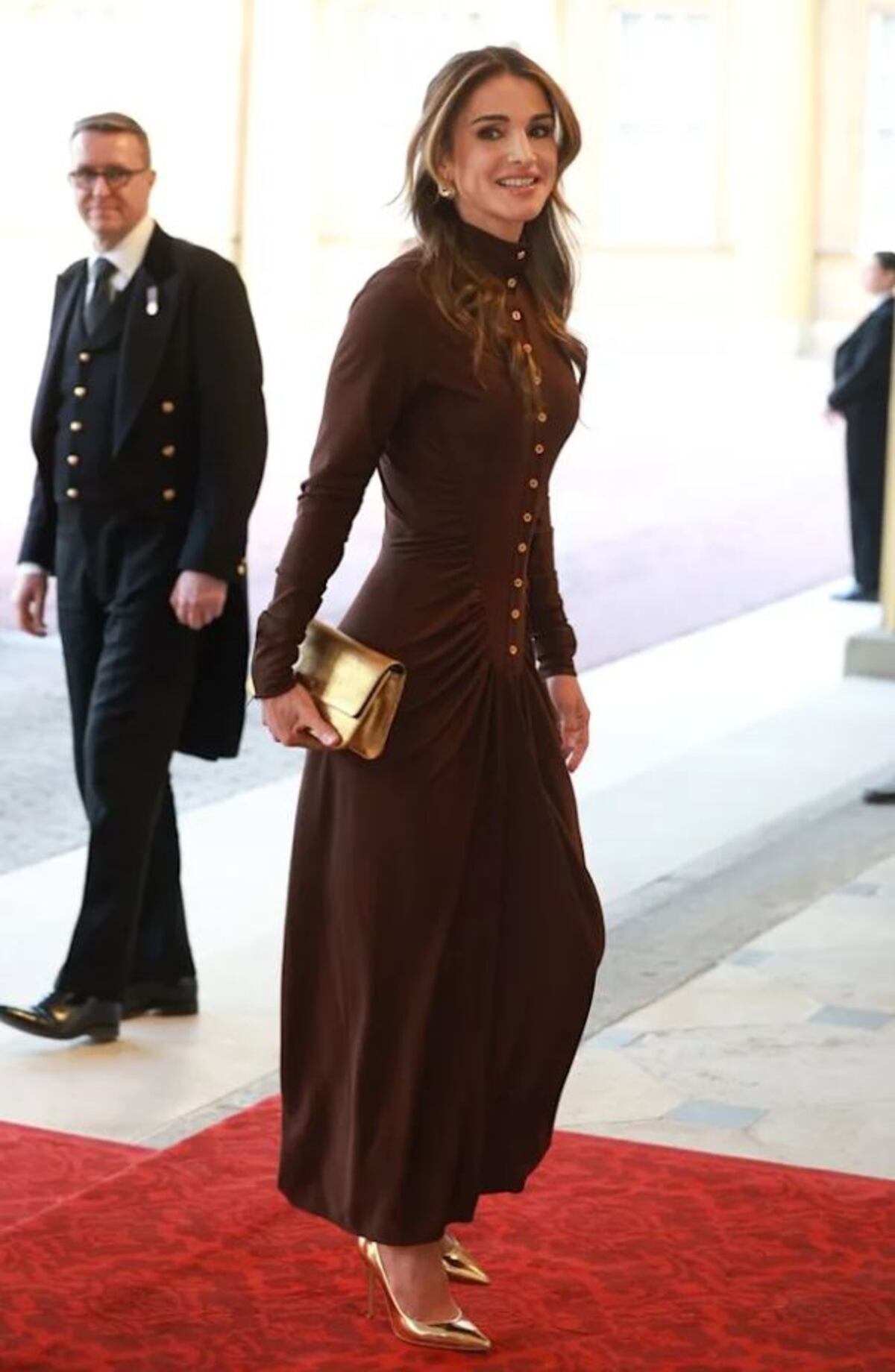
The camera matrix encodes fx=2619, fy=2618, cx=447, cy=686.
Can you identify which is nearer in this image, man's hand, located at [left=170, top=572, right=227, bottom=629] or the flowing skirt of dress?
the flowing skirt of dress

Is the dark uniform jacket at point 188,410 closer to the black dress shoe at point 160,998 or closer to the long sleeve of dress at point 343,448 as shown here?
the black dress shoe at point 160,998

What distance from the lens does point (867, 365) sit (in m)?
11.9

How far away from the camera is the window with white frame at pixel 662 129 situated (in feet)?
91.3

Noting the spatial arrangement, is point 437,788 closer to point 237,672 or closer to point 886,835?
point 237,672

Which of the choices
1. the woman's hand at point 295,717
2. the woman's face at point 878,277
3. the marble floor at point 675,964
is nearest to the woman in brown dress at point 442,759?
the woman's hand at point 295,717

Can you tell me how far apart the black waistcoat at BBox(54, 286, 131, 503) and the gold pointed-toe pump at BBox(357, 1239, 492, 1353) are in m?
1.92

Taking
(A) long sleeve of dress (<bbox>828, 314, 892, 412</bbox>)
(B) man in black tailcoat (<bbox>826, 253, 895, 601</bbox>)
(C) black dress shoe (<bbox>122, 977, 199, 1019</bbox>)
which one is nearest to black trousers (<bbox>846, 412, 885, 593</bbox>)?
(B) man in black tailcoat (<bbox>826, 253, 895, 601</bbox>)

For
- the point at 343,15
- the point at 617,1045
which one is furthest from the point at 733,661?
the point at 343,15

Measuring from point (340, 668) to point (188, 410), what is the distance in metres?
1.78

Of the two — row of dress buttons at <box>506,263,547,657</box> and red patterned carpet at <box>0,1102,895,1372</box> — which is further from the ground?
row of dress buttons at <box>506,263,547,657</box>

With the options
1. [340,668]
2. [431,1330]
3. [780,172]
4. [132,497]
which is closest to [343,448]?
[340,668]

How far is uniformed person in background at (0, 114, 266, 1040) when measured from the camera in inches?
193

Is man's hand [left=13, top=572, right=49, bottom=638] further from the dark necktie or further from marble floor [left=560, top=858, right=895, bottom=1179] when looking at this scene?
marble floor [left=560, top=858, right=895, bottom=1179]

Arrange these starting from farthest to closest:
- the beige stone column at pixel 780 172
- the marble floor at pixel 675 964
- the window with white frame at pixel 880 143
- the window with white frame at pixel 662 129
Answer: the window with white frame at pixel 662 129, the window with white frame at pixel 880 143, the beige stone column at pixel 780 172, the marble floor at pixel 675 964
